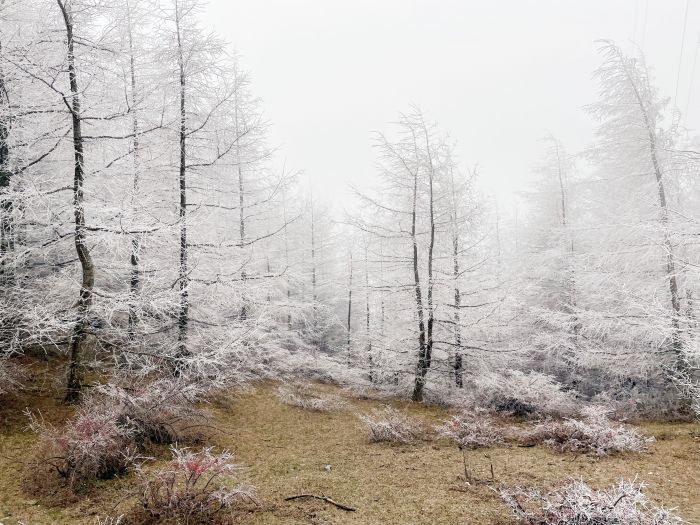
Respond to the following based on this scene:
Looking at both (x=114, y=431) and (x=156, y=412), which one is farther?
(x=156, y=412)

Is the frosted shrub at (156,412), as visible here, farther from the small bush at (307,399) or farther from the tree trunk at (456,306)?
the tree trunk at (456,306)

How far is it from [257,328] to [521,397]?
24.2 feet

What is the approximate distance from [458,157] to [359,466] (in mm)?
11994

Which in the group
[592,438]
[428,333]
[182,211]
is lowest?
[592,438]

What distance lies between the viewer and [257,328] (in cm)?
921

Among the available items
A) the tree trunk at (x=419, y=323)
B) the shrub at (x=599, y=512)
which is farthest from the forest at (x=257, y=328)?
the tree trunk at (x=419, y=323)

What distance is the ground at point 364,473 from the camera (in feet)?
15.1

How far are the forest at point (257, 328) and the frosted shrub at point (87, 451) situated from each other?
0.14ft

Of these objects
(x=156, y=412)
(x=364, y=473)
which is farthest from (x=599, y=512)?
(x=156, y=412)

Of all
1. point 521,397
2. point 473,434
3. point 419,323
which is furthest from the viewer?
point 419,323

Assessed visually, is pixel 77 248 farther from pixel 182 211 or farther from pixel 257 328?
pixel 257 328

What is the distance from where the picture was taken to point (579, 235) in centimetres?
1798

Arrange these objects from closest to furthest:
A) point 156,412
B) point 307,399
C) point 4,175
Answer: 1. point 156,412
2. point 4,175
3. point 307,399

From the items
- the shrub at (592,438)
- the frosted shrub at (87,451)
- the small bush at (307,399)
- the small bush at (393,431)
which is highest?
the frosted shrub at (87,451)
